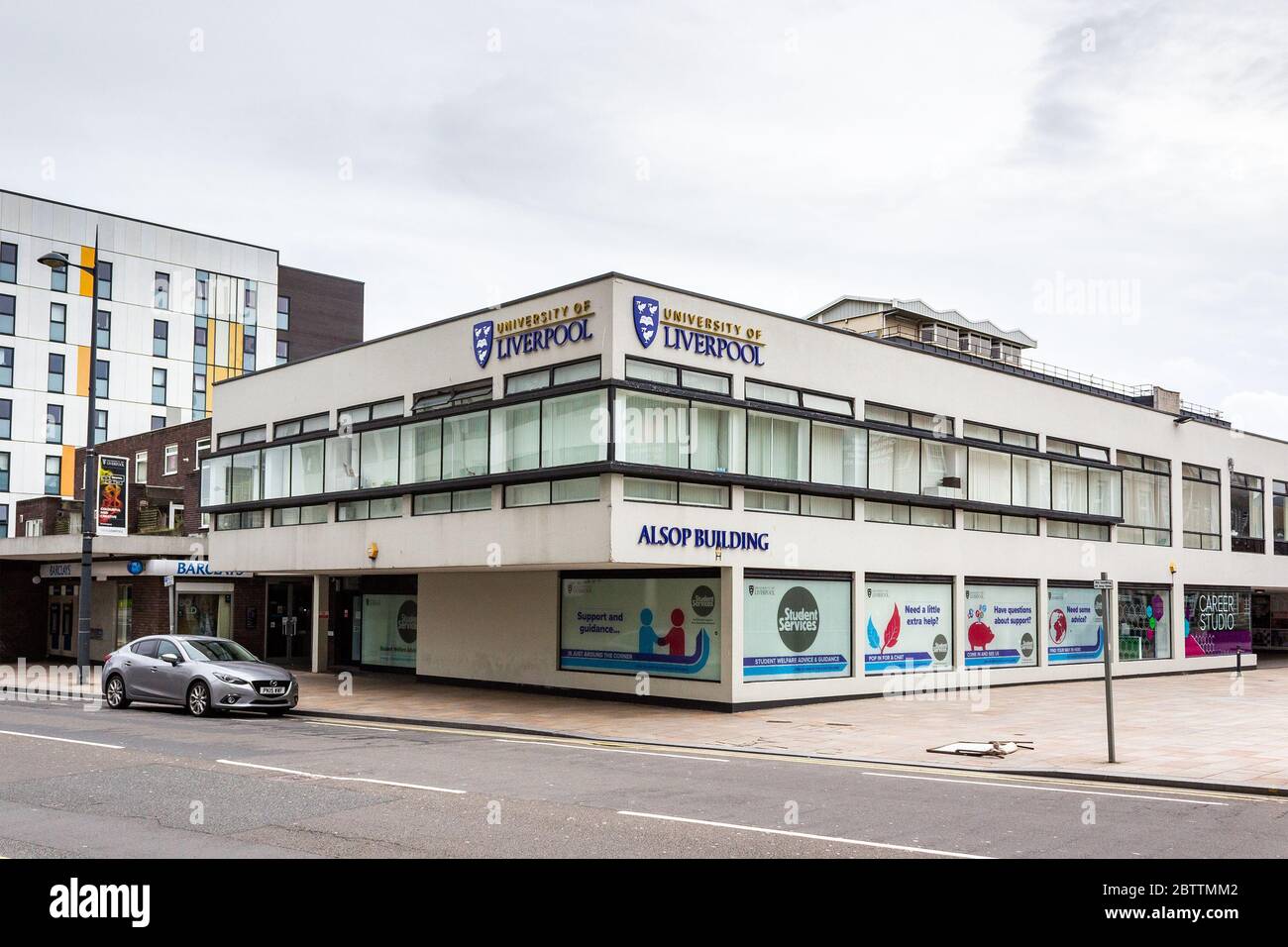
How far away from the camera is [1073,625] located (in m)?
31.4

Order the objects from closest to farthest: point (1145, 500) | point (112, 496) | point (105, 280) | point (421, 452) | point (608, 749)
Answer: point (608, 749)
point (421, 452)
point (1145, 500)
point (112, 496)
point (105, 280)

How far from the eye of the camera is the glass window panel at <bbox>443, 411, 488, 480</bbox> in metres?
23.4

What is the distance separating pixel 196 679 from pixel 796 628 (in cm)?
1146

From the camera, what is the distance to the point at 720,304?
22203 mm

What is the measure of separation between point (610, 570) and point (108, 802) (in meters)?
13.5

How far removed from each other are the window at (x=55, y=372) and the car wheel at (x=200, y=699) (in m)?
51.2

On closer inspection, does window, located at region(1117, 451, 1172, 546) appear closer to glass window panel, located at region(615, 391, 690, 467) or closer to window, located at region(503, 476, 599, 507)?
glass window panel, located at region(615, 391, 690, 467)

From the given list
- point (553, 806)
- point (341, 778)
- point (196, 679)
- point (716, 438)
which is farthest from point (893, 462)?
point (553, 806)

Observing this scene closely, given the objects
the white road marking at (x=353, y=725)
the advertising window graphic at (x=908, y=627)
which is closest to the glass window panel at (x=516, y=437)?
the white road marking at (x=353, y=725)

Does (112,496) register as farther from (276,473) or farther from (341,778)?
(341,778)

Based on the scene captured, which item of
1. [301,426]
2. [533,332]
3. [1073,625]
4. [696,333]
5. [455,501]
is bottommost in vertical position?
[1073,625]

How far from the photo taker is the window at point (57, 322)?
65188 millimetres
